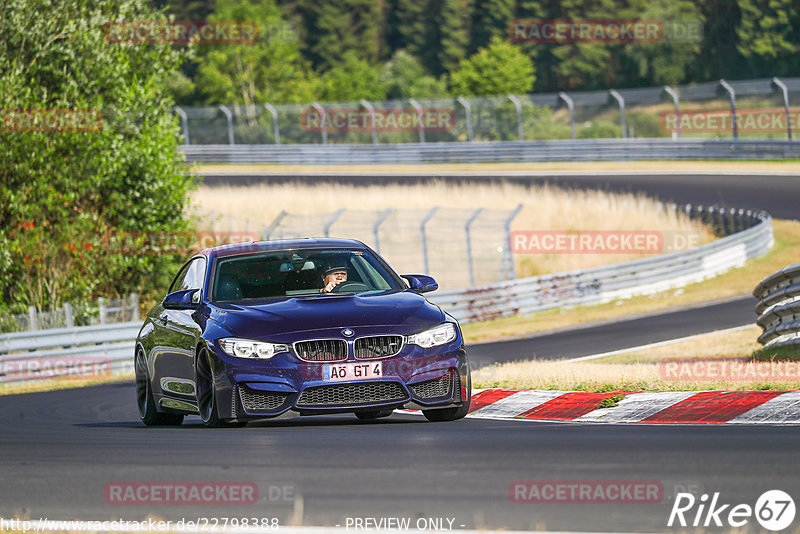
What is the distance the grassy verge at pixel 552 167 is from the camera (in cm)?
4747

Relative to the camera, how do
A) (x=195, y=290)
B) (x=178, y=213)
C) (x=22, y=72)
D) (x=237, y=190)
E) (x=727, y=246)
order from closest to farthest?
(x=195, y=290), (x=22, y=72), (x=178, y=213), (x=727, y=246), (x=237, y=190)

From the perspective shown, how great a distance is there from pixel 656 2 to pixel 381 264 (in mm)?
92847

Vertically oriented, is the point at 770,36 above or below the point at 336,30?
below

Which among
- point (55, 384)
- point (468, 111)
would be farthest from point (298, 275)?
point (468, 111)

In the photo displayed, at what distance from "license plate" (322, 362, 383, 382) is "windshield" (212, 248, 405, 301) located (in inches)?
46.1

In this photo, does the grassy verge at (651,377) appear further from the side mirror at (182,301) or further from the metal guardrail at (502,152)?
the metal guardrail at (502,152)

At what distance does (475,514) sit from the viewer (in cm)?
566

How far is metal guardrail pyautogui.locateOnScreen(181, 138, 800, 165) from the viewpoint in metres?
48.6

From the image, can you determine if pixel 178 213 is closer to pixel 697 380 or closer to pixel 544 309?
pixel 544 309

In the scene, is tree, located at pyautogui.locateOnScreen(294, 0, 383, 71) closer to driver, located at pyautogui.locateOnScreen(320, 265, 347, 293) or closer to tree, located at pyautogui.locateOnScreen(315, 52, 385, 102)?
tree, located at pyautogui.locateOnScreen(315, 52, 385, 102)

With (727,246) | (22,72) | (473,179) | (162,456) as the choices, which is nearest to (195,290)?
(162,456)

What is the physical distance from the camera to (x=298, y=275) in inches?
412

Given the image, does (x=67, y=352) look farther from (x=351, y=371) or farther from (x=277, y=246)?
(x=351, y=371)

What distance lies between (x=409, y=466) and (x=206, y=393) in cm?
296
